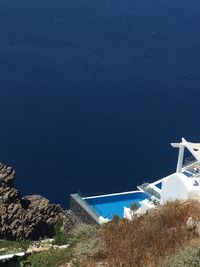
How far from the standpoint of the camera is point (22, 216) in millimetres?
22891

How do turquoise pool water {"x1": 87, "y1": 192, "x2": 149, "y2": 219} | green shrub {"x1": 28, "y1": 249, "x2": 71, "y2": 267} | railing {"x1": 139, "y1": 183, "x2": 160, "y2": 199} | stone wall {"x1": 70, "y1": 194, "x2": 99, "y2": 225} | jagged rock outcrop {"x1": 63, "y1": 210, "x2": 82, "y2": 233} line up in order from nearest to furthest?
green shrub {"x1": 28, "y1": 249, "x2": 71, "y2": 267} → jagged rock outcrop {"x1": 63, "y1": 210, "x2": 82, "y2": 233} → stone wall {"x1": 70, "y1": 194, "x2": 99, "y2": 225} → turquoise pool water {"x1": 87, "y1": 192, "x2": 149, "y2": 219} → railing {"x1": 139, "y1": 183, "x2": 160, "y2": 199}

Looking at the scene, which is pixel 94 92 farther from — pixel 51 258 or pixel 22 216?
pixel 51 258

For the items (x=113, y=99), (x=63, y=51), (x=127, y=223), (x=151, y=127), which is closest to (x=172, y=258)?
(x=127, y=223)

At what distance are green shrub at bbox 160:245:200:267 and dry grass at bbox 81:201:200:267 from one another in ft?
1.17

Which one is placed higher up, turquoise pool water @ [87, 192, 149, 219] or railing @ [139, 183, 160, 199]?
railing @ [139, 183, 160, 199]

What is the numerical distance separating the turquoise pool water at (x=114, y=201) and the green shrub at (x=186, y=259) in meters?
17.7

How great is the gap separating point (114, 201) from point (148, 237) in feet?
55.8

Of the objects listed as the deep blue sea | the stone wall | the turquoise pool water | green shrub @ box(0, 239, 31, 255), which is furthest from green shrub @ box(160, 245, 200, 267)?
the deep blue sea

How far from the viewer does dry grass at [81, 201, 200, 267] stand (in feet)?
38.0

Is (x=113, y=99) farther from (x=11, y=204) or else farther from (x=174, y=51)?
(x=11, y=204)

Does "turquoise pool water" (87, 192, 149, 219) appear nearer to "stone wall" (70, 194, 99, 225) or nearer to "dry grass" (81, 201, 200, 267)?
"stone wall" (70, 194, 99, 225)

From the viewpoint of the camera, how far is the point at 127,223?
14102mm

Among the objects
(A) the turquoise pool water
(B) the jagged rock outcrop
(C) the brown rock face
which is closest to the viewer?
(C) the brown rock face

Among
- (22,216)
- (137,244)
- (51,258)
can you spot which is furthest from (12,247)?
(22,216)
